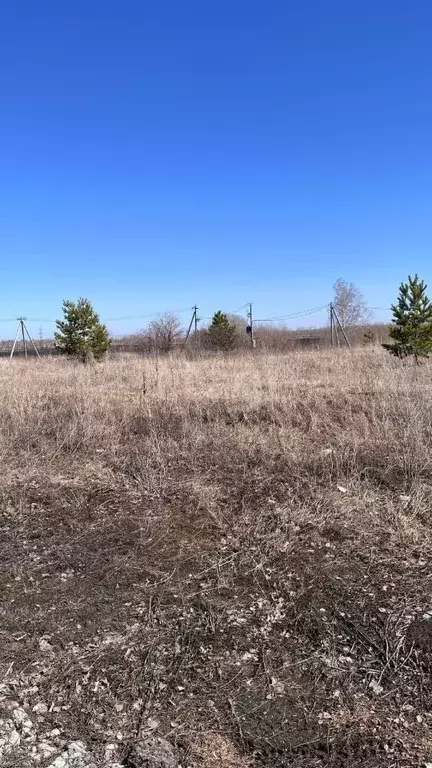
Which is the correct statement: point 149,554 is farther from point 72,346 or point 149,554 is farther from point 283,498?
point 72,346

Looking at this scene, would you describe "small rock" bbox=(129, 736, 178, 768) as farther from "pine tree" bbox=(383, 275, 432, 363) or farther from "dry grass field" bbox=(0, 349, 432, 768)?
"pine tree" bbox=(383, 275, 432, 363)

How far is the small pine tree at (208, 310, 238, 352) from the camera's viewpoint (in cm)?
2645

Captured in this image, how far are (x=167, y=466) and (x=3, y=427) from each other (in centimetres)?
255

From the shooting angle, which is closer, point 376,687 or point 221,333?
point 376,687

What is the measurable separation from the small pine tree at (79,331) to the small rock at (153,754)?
60.5 feet

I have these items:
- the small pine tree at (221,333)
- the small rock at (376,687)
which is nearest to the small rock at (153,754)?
the small rock at (376,687)

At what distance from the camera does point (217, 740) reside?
75.7 inches

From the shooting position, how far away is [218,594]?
2.91 meters

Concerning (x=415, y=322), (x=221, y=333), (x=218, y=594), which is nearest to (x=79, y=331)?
(x=221, y=333)

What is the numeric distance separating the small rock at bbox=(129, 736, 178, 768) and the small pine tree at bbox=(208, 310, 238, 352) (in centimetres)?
2437

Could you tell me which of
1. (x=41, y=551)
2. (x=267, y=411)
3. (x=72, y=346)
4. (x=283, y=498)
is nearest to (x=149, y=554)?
(x=41, y=551)

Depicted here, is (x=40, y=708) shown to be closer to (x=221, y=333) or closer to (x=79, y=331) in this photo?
(x=79, y=331)

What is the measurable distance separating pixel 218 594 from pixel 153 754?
1.10m

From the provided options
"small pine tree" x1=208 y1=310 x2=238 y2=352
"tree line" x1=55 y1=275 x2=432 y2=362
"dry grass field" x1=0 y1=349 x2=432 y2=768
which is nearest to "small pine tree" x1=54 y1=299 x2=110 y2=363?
"tree line" x1=55 y1=275 x2=432 y2=362
